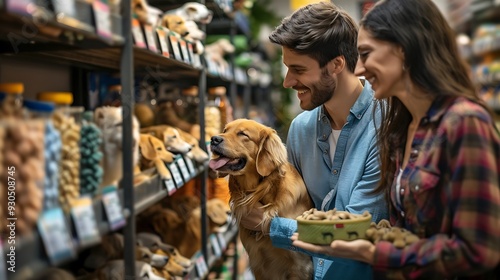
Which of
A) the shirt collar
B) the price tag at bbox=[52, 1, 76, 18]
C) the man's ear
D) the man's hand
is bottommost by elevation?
the man's hand

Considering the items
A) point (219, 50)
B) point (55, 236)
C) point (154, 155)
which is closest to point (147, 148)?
point (154, 155)

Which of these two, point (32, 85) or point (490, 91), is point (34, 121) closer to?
point (32, 85)

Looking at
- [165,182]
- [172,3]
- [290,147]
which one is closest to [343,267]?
[290,147]

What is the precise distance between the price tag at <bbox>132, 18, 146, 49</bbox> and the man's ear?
0.75m

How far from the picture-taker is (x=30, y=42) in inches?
70.0

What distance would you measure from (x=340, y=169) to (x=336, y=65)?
1.40 ft

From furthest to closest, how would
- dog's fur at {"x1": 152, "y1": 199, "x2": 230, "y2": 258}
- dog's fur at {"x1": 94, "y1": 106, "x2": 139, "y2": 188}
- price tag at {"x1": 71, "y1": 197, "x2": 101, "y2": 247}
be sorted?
dog's fur at {"x1": 152, "y1": 199, "x2": 230, "y2": 258}, dog's fur at {"x1": 94, "y1": 106, "x2": 139, "y2": 188}, price tag at {"x1": 71, "y1": 197, "x2": 101, "y2": 247}

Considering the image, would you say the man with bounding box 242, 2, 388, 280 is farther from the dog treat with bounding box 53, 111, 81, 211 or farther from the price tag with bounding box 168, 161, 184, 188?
the dog treat with bounding box 53, 111, 81, 211

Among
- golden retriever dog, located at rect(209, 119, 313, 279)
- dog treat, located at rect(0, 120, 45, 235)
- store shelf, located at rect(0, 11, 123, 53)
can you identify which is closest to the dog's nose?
golden retriever dog, located at rect(209, 119, 313, 279)

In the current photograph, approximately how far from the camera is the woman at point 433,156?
133cm

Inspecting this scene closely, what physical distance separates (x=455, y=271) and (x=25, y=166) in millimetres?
1053

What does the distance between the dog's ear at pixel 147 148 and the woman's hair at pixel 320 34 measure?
27.8 inches

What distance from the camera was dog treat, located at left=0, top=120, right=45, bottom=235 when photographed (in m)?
1.12

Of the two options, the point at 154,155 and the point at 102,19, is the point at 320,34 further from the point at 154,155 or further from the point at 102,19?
the point at 102,19
